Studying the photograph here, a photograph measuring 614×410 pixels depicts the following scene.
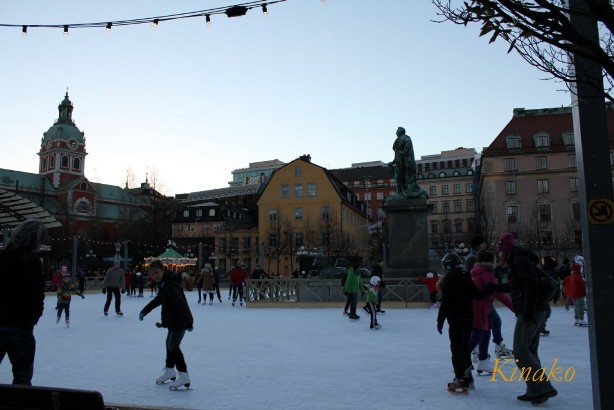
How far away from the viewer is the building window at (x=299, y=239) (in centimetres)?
6152

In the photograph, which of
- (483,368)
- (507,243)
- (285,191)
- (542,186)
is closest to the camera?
(507,243)

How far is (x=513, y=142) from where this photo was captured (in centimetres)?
6041

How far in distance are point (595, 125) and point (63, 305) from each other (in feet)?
43.9

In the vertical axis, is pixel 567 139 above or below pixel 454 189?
above

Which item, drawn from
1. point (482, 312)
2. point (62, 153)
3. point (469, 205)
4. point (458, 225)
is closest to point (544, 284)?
point (482, 312)

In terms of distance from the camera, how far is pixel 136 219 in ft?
222

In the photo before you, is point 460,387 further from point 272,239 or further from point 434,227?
point 434,227

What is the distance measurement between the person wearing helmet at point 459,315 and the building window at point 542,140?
5909 centimetres

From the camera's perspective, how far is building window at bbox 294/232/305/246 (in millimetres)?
61519

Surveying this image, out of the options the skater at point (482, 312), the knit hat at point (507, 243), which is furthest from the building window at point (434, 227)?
the knit hat at point (507, 243)

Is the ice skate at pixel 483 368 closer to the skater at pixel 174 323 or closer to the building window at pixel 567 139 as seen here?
the skater at pixel 174 323

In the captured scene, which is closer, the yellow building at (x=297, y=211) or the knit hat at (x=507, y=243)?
the knit hat at (x=507, y=243)

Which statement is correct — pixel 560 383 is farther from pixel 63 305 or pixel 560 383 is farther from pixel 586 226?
pixel 63 305

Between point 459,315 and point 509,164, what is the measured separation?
5868 centimetres
